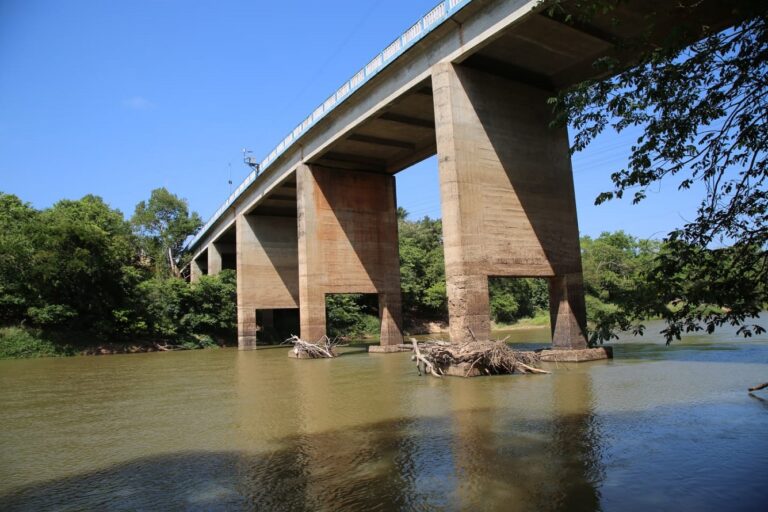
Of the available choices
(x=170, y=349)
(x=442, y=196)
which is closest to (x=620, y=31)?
(x=442, y=196)

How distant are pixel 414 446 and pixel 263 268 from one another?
32.4m

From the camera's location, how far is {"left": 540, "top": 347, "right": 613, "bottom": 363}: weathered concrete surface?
16.1 meters

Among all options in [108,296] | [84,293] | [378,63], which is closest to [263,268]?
[108,296]

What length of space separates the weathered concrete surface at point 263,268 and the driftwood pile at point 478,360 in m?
24.6

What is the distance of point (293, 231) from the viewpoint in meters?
39.5

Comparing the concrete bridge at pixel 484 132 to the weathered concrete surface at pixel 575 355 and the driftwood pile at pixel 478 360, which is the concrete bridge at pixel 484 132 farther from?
the driftwood pile at pixel 478 360

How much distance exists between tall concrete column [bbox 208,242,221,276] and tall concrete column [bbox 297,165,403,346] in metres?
24.6

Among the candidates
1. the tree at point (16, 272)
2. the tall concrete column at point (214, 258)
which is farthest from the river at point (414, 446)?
the tall concrete column at point (214, 258)

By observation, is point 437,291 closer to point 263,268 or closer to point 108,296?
point 263,268

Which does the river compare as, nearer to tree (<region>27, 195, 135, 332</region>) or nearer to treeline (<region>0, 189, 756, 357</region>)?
treeline (<region>0, 189, 756, 357</region>)

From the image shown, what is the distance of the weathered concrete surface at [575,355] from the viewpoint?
16.1 metres

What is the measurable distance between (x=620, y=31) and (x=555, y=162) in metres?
4.58

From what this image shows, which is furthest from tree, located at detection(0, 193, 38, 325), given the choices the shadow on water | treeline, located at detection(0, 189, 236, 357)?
the shadow on water

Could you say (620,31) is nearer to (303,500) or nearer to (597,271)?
(303,500)
